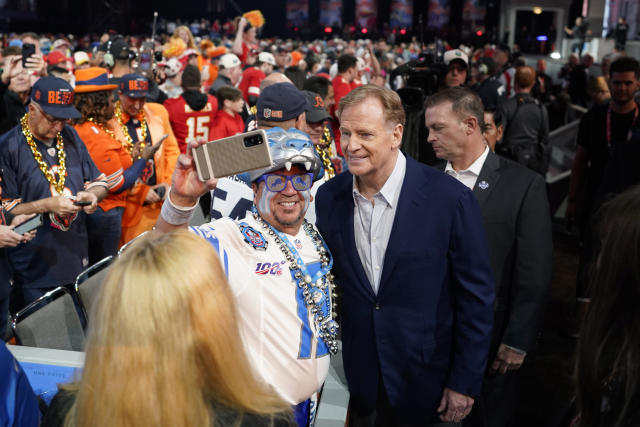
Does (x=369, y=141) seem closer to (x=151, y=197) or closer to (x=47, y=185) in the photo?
(x=47, y=185)

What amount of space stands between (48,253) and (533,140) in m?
4.33

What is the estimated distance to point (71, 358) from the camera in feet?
6.42

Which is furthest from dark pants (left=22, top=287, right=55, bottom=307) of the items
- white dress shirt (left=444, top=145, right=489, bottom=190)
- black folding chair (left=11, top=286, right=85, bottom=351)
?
white dress shirt (left=444, top=145, right=489, bottom=190)

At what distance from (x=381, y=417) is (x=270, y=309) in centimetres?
79

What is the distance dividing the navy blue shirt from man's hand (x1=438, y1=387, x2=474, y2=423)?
7.01 ft

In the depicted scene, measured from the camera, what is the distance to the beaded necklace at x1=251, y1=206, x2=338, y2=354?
5.88 ft

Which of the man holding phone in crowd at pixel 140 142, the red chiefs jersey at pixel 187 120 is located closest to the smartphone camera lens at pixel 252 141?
the man holding phone in crowd at pixel 140 142

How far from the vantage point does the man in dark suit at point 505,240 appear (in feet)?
7.91

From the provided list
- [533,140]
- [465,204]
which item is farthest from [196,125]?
[465,204]

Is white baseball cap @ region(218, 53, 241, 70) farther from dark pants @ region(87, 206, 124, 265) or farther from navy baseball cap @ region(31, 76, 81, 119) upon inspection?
navy baseball cap @ region(31, 76, 81, 119)

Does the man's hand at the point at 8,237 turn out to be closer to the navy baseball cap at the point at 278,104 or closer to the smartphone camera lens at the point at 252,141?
the navy baseball cap at the point at 278,104

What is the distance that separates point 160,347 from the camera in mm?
1131

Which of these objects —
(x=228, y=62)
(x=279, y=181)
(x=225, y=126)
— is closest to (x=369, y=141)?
(x=279, y=181)

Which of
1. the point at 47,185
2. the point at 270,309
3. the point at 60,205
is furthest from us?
the point at 47,185
